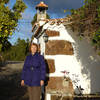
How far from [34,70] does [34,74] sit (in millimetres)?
88

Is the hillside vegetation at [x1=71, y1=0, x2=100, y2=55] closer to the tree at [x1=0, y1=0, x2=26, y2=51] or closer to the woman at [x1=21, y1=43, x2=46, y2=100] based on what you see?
the woman at [x1=21, y1=43, x2=46, y2=100]

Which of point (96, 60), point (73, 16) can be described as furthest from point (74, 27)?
point (96, 60)

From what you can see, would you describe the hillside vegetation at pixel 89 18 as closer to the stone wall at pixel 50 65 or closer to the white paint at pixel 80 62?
the white paint at pixel 80 62

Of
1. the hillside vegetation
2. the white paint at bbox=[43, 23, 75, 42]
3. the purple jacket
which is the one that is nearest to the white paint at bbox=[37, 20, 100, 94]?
the white paint at bbox=[43, 23, 75, 42]

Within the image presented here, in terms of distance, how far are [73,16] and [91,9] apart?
27.5 inches

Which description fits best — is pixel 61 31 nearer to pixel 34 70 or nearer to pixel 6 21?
pixel 6 21

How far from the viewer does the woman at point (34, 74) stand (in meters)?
4.00

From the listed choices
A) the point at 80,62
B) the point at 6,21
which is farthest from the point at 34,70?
the point at 80,62

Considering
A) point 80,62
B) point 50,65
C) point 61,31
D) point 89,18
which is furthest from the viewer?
point 80,62

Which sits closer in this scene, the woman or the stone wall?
the woman

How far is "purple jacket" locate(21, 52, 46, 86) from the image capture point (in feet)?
13.1

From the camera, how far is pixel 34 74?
401 centimetres

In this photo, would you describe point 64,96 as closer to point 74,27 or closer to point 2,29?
point 74,27

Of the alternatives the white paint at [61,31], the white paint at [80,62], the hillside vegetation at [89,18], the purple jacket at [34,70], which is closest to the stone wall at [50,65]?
the white paint at [80,62]
